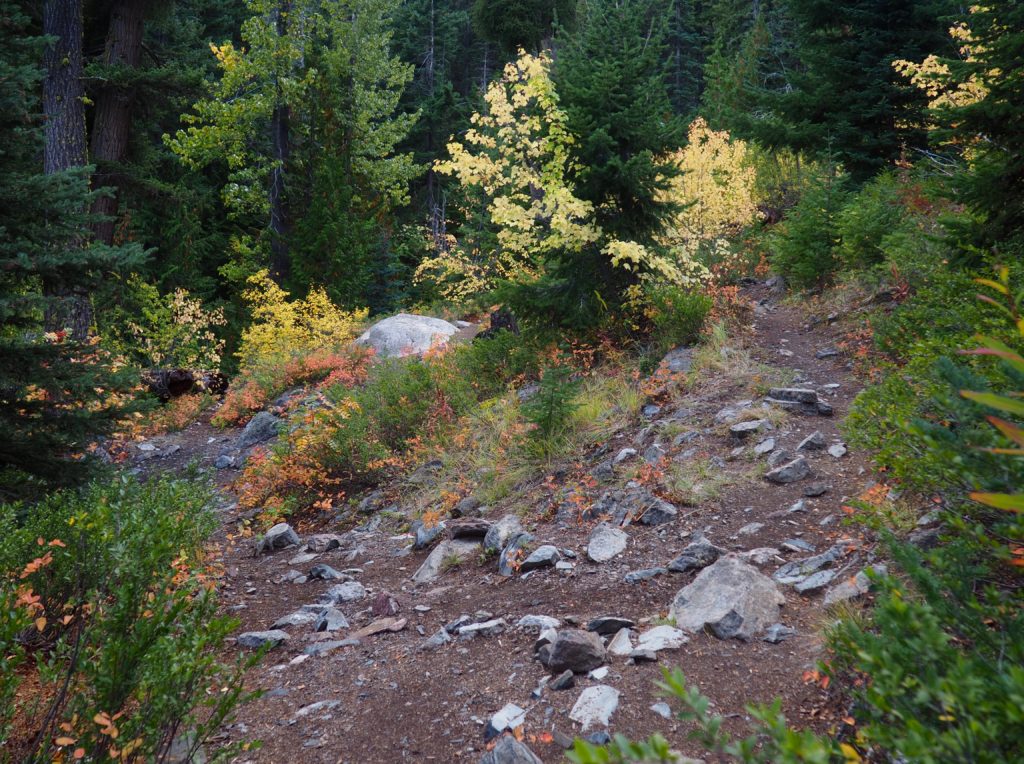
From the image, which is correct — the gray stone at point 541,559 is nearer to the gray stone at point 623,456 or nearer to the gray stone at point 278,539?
the gray stone at point 623,456

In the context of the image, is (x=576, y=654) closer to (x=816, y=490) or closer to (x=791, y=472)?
(x=816, y=490)

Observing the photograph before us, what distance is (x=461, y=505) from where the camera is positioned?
6500 mm

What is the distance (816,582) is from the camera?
3725 mm

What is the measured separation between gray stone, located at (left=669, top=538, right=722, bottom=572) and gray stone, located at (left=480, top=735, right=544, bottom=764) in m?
1.83

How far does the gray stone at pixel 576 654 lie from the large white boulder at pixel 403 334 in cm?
1088

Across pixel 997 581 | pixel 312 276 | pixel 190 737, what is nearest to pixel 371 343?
pixel 312 276

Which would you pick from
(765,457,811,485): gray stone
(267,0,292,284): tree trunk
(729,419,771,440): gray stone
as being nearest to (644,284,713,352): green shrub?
(729,419,771,440): gray stone

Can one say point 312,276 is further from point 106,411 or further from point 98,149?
point 106,411

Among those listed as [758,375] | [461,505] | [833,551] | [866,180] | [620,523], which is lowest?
[461,505]

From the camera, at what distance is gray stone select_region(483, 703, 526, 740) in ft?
10.1

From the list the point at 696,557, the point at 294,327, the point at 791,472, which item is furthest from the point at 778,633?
the point at 294,327

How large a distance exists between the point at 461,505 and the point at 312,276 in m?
13.1

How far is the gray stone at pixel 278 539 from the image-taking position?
6.67m

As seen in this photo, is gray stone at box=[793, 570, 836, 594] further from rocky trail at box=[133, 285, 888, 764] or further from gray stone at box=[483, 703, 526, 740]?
gray stone at box=[483, 703, 526, 740]
